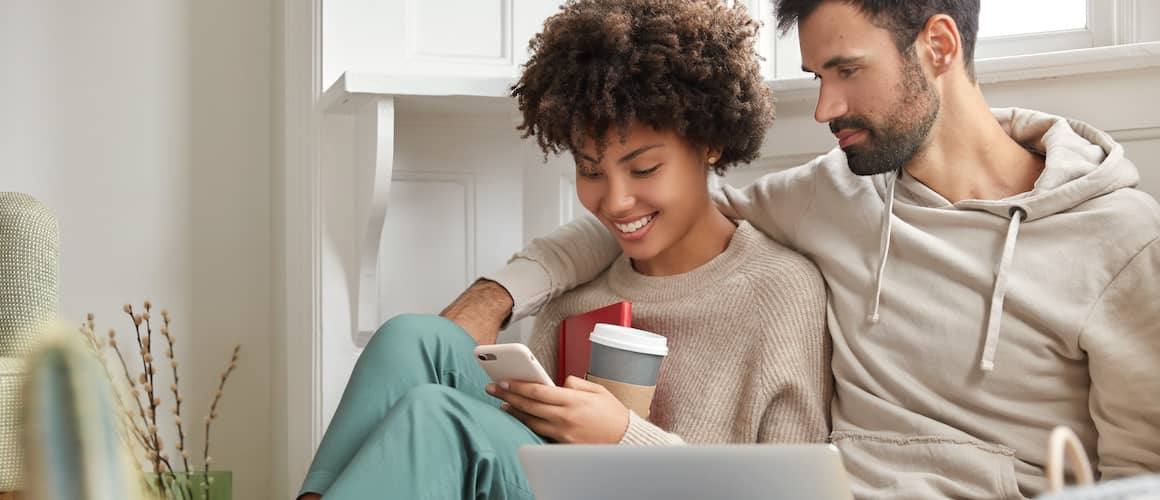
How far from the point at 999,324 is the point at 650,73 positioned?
1.63ft

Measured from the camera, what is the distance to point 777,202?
1.46 m

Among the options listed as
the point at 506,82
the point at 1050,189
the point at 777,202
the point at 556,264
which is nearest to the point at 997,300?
the point at 1050,189

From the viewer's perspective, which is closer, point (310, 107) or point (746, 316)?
point (746, 316)

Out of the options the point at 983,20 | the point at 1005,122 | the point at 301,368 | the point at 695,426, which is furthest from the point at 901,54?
the point at 301,368

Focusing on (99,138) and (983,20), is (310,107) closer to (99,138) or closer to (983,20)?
(99,138)

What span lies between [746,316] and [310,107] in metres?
0.85

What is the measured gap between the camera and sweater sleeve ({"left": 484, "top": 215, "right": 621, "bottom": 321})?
151 cm

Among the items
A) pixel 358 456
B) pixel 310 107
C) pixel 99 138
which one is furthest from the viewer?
pixel 99 138

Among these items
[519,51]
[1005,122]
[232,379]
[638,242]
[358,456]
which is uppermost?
[519,51]

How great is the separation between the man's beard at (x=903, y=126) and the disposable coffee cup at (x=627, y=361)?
1.06 ft

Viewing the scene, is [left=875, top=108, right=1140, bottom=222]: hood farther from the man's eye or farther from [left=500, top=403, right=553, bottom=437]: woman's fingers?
[left=500, top=403, right=553, bottom=437]: woman's fingers

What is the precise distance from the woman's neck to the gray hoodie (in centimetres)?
15

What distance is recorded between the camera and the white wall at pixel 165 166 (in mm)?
2143

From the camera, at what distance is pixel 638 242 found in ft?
4.66
